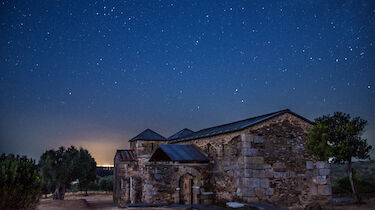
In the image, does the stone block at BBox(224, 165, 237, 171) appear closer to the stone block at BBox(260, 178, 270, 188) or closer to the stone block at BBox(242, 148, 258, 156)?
A: the stone block at BBox(242, 148, 258, 156)

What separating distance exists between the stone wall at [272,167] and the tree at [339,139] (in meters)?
0.71

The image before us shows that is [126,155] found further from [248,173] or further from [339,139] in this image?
[339,139]

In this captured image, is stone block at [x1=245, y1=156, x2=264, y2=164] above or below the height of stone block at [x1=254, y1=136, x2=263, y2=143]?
below

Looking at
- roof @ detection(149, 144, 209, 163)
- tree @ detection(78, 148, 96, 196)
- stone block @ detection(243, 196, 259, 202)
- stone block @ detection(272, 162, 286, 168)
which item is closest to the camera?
stone block @ detection(243, 196, 259, 202)

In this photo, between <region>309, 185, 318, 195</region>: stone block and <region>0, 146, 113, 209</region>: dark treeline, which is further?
<region>309, 185, 318, 195</region>: stone block

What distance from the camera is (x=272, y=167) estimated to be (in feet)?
48.1

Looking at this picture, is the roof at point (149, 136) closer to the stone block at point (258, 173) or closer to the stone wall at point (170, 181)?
the stone wall at point (170, 181)

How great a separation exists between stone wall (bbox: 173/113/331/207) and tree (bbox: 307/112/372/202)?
0.71 m

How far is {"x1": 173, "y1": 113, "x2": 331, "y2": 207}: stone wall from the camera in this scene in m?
14.2

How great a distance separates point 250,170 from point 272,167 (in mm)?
1415

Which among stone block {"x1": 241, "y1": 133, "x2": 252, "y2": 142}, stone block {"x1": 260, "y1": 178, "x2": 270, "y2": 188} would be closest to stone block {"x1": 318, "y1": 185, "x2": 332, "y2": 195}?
stone block {"x1": 260, "y1": 178, "x2": 270, "y2": 188}

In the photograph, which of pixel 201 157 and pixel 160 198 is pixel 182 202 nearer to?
pixel 160 198

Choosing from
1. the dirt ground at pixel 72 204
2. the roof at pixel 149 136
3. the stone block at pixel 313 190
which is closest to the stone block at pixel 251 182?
the stone block at pixel 313 190

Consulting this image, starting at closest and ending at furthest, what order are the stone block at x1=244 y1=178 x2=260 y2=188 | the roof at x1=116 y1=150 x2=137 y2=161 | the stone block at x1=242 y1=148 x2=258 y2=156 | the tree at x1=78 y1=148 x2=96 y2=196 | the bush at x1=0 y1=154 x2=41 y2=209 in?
the bush at x1=0 y1=154 x2=41 y2=209, the stone block at x1=244 y1=178 x2=260 y2=188, the stone block at x1=242 y1=148 x2=258 y2=156, the roof at x1=116 y1=150 x2=137 y2=161, the tree at x1=78 y1=148 x2=96 y2=196
